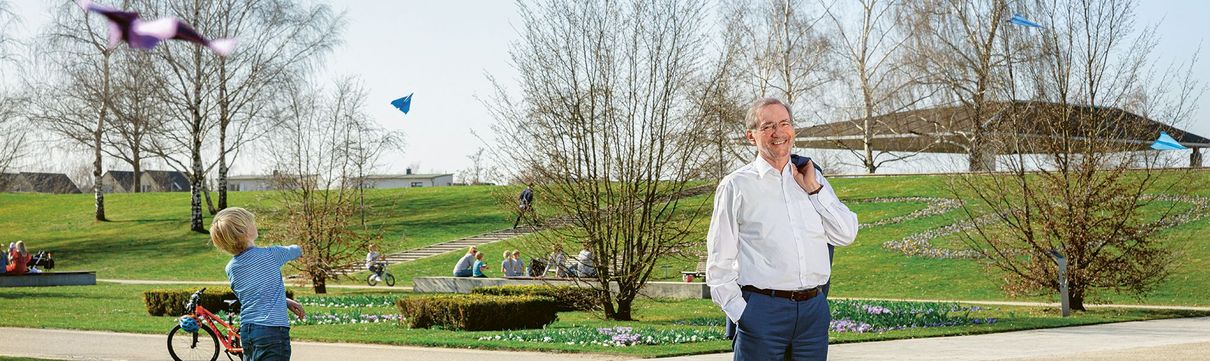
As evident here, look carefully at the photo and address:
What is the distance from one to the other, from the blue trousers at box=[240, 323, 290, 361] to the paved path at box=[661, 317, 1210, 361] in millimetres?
5635

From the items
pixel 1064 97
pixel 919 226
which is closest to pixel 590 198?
pixel 1064 97

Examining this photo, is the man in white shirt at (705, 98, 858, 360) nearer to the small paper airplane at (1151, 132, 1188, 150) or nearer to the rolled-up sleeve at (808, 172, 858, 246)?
the rolled-up sleeve at (808, 172, 858, 246)

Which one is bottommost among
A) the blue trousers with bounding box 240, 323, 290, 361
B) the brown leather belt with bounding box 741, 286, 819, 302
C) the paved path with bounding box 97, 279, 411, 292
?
the paved path with bounding box 97, 279, 411, 292

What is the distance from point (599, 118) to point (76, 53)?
29492 mm

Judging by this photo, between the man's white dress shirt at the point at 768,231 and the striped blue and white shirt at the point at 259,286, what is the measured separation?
10.3ft

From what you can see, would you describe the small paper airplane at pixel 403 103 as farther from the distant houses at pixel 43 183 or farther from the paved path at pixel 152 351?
the distant houses at pixel 43 183

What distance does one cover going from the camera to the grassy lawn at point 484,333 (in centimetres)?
1364

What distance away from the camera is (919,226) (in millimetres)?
34688

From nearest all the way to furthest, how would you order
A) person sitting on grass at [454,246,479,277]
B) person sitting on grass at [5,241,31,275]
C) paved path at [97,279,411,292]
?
person sitting on grass at [454,246,479,277] < paved path at [97,279,411,292] < person sitting on grass at [5,241,31,275]

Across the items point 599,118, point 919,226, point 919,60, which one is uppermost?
point 919,60

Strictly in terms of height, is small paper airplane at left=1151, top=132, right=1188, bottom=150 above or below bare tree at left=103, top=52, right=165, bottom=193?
below

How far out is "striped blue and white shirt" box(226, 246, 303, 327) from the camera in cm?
693

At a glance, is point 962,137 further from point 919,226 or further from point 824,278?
point 824,278

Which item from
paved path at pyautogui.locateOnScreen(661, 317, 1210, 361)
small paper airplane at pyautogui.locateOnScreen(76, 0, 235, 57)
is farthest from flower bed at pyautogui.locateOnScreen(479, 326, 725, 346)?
small paper airplane at pyautogui.locateOnScreen(76, 0, 235, 57)
